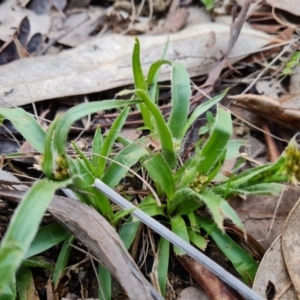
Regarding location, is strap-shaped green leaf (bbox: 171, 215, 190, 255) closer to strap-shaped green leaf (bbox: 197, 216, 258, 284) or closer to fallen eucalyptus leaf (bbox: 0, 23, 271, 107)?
strap-shaped green leaf (bbox: 197, 216, 258, 284)

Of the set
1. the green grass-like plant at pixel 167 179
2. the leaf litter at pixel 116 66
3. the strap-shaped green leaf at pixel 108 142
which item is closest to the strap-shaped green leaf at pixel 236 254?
the green grass-like plant at pixel 167 179

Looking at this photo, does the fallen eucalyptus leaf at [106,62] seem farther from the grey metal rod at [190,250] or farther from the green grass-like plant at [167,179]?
the grey metal rod at [190,250]

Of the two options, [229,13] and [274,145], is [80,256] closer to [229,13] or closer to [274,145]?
[274,145]

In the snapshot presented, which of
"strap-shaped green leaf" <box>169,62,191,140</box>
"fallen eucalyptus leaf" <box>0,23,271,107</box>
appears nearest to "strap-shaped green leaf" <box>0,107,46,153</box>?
"fallen eucalyptus leaf" <box>0,23,271,107</box>

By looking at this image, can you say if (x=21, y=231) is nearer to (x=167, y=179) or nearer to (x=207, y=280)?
(x=167, y=179)

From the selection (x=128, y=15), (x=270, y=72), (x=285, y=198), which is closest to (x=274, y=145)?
(x=285, y=198)
